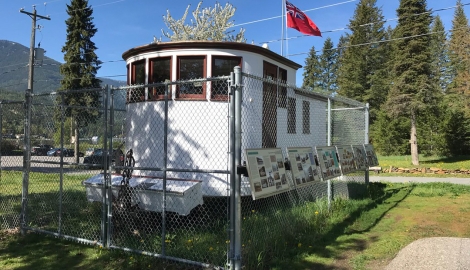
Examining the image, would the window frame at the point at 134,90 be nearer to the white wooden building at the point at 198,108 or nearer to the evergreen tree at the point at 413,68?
the white wooden building at the point at 198,108

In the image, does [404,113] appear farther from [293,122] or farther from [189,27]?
[293,122]

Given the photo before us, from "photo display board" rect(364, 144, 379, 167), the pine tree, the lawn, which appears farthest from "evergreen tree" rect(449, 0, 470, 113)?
the lawn

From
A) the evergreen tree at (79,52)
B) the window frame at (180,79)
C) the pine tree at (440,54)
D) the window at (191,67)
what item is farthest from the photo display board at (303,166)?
the pine tree at (440,54)

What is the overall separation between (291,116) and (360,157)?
1785 millimetres

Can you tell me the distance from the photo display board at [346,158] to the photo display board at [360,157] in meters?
0.29

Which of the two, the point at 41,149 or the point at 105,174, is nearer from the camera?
the point at 105,174

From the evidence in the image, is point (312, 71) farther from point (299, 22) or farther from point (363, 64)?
point (299, 22)

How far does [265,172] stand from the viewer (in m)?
4.07

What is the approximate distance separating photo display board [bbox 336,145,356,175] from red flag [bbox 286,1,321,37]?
291 inches

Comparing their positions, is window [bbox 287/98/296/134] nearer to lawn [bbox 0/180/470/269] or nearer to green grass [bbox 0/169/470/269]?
green grass [bbox 0/169/470/269]

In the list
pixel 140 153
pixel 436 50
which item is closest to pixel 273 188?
pixel 140 153

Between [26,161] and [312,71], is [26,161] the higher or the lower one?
the lower one

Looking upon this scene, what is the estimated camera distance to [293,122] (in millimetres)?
8359

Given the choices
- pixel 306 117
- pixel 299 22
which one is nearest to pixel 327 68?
pixel 299 22
